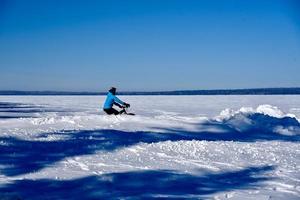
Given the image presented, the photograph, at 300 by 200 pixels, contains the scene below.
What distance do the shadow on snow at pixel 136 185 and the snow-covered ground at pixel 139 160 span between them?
0.05 feet

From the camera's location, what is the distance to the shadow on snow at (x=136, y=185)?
22.3 feet

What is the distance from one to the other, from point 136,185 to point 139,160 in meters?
2.24

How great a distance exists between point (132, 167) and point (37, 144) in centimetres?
327

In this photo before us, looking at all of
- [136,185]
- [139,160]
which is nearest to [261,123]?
[139,160]

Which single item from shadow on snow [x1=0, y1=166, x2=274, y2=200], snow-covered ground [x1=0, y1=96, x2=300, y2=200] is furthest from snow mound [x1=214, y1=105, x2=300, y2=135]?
shadow on snow [x1=0, y1=166, x2=274, y2=200]

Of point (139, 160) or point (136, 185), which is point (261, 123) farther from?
point (136, 185)

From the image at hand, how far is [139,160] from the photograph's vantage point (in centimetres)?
1003

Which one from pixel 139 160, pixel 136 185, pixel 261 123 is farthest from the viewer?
pixel 261 123

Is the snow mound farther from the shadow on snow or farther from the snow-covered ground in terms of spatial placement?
the shadow on snow

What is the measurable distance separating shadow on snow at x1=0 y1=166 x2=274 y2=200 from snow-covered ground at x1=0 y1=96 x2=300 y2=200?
16 mm

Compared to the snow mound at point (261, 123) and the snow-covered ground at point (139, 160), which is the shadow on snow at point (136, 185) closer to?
the snow-covered ground at point (139, 160)

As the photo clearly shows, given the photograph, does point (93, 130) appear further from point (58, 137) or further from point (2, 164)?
point (2, 164)

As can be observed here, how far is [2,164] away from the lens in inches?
336

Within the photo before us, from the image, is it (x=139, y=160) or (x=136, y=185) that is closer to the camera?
(x=136, y=185)
